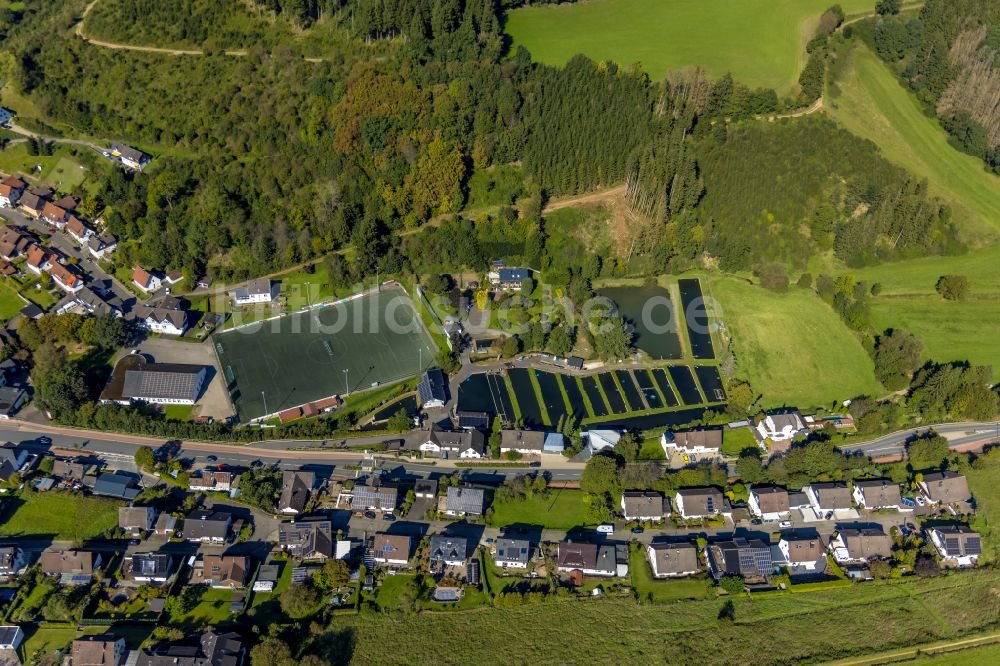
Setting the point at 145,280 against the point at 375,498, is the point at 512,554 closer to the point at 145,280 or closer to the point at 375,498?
the point at 375,498

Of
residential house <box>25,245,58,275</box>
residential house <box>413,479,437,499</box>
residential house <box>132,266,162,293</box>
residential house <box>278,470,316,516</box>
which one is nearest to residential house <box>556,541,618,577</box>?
residential house <box>413,479,437,499</box>

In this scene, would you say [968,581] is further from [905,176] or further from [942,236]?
[905,176]

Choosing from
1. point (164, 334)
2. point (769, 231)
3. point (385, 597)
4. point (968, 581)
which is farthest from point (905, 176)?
point (164, 334)

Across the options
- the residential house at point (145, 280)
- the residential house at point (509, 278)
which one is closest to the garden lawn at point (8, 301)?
the residential house at point (145, 280)

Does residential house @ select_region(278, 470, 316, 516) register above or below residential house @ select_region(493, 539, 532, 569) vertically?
above

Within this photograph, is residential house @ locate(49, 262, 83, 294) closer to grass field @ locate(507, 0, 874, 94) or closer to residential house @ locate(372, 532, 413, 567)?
residential house @ locate(372, 532, 413, 567)

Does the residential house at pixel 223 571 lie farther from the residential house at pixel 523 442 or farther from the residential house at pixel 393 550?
the residential house at pixel 523 442

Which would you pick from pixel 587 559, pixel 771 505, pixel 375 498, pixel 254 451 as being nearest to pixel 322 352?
pixel 254 451
